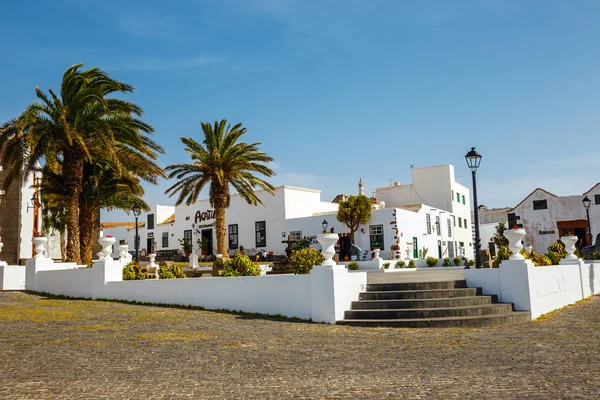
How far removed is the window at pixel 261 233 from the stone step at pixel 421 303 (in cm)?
3432

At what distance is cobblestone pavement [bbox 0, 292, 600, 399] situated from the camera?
19.1 feet

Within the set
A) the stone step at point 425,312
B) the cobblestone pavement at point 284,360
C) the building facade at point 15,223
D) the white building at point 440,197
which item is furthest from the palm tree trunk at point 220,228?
the white building at point 440,197

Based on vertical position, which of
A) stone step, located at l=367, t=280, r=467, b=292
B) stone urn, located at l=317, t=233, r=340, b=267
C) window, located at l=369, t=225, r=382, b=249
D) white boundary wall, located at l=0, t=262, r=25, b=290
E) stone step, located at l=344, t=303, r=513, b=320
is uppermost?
window, located at l=369, t=225, r=382, b=249

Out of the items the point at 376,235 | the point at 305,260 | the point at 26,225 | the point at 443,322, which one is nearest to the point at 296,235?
the point at 376,235

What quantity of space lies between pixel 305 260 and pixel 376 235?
25765 millimetres

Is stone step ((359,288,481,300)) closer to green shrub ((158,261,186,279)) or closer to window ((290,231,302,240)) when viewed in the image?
green shrub ((158,261,186,279))

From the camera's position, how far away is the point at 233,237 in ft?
157

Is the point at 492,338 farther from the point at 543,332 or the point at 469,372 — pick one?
the point at 469,372

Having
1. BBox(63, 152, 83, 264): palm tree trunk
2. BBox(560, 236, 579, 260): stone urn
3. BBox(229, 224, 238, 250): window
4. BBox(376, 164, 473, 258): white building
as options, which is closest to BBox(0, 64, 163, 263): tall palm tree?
BBox(63, 152, 83, 264): palm tree trunk

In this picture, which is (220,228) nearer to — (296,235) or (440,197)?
(296,235)

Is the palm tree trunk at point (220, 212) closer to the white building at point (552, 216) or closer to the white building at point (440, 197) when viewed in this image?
the white building at point (440, 197)

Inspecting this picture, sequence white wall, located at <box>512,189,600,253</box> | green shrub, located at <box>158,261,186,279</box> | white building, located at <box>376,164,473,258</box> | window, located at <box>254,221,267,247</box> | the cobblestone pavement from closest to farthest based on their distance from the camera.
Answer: the cobblestone pavement, green shrub, located at <box>158,261,186,279</box>, window, located at <box>254,221,267,247</box>, white wall, located at <box>512,189,600,253</box>, white building, located at <box>376,164,473,258</box>

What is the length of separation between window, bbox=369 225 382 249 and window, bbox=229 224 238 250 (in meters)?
14.7

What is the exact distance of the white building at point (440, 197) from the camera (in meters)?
47.7
